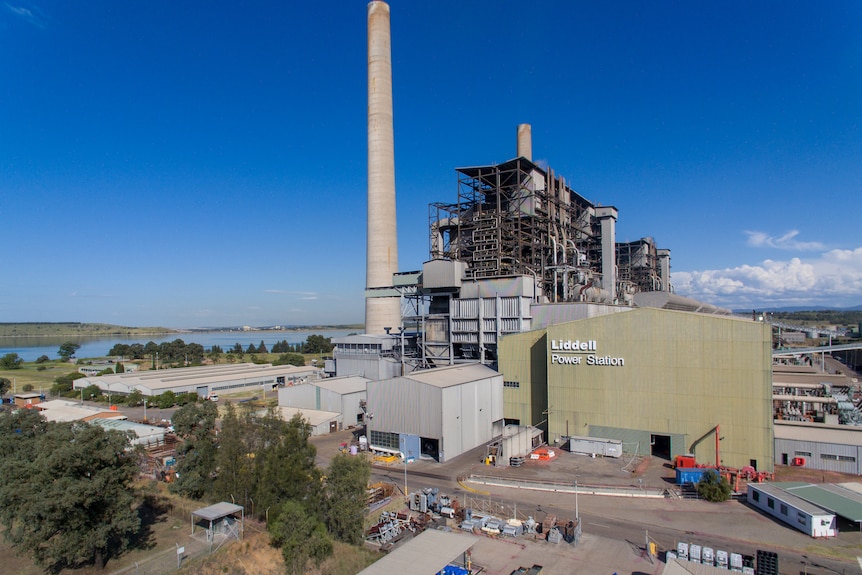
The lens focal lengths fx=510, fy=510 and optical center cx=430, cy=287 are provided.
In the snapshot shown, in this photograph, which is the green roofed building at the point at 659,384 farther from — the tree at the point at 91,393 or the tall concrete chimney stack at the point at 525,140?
the tree at the point at 91,393

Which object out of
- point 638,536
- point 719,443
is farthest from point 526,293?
point 638,536

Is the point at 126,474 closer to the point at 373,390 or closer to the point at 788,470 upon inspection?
the point at 373,390

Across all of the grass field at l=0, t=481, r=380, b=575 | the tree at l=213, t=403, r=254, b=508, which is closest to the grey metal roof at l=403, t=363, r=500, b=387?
the tree at l=213, t=403, r=254, b=508

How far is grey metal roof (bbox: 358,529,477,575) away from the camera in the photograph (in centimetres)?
1570

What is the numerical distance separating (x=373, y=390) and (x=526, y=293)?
15.7 meters

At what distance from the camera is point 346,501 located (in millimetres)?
20016

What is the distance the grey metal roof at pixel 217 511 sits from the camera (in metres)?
20.9

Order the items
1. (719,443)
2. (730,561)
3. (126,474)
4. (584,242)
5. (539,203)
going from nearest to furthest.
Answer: (730,561) → (126,474) → (719,443) → (539,203) → (584,242)

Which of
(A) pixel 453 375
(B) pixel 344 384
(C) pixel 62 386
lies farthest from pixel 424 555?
(C) pixel 62 386

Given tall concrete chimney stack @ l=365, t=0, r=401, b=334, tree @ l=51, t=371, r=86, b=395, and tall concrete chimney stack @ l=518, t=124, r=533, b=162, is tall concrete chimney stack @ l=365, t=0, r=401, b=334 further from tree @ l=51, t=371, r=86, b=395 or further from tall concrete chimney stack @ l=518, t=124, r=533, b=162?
tree @ l=51, t=371, r=86, b=395

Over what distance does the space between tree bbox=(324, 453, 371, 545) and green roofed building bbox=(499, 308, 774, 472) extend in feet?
63.6

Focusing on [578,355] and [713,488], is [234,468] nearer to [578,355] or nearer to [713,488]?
[578,355]

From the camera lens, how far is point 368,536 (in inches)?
826

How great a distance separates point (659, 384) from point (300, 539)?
23894 millimetres
